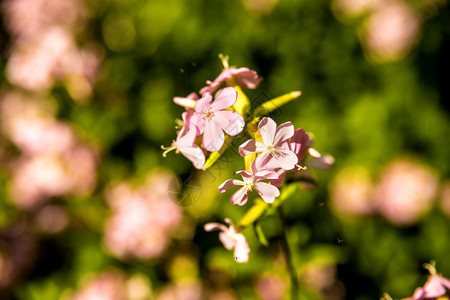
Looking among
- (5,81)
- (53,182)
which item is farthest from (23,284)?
(5,81)

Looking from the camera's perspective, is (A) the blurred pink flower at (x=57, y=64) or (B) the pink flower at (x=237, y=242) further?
(A) the blurred pink flower at (x=57, y=64)

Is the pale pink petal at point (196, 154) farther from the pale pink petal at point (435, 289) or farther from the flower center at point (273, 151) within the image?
the pale pink petal at point (435, 289)

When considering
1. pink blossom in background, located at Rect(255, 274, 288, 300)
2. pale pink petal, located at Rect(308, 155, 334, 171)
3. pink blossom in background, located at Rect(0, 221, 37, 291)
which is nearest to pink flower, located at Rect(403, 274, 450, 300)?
pale pink petal, located at Rect(308, 155, 334, 171)

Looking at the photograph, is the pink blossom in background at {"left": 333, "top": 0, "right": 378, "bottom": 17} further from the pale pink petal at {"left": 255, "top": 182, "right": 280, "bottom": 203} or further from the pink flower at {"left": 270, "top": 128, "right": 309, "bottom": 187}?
the pale pink petal at {"left": 255, "top": 182, "right": 280, "bottom": 203}

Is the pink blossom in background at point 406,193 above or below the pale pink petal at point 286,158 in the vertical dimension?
below

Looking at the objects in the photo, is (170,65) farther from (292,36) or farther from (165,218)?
(165,218)

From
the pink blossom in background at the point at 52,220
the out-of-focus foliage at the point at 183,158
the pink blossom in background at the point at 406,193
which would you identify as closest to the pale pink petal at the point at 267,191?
the out-of-focus foliage at the point at 183,158

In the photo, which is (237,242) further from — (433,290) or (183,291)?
(183,291)
